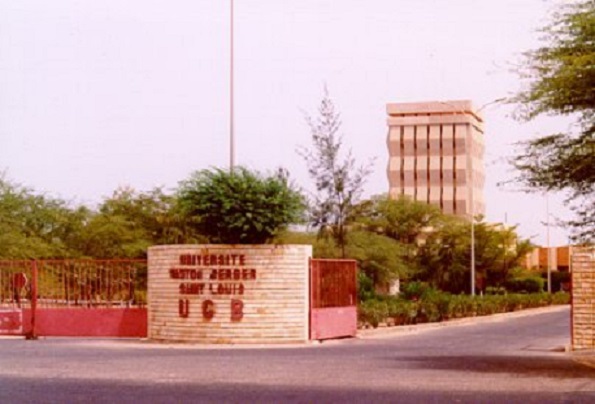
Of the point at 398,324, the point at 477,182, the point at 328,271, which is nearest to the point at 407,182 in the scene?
the point at 477,182

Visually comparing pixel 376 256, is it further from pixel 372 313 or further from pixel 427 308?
pixel 372 313

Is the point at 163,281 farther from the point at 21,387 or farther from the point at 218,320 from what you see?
the point at 21,387

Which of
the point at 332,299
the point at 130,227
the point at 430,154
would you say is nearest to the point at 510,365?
the point at 332,299

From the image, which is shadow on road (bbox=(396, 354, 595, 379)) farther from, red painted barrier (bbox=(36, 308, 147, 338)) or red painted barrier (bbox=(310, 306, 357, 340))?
red painted barrier (bbox=(36, 308, 147, 338))

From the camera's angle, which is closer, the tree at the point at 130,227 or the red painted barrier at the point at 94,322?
the red painted barrier at the point at 94,322

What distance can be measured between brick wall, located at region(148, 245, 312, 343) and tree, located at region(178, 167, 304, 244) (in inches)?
22.5

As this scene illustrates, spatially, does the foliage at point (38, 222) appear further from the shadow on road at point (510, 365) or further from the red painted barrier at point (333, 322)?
the shadow on road at point (510, 365)

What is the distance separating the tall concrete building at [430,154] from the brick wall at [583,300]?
10801 centimetres

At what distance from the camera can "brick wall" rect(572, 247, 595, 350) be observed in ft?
91.4

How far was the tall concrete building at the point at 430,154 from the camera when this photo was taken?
5413 inches

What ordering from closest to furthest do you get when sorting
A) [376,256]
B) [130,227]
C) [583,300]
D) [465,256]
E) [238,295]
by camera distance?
[583,300], [238,295], [130,227], [376,256], [465,256]

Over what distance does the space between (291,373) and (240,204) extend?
11007 millimetres

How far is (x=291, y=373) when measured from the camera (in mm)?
21266

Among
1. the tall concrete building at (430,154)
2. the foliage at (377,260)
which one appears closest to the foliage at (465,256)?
the foliage at (377,260)
